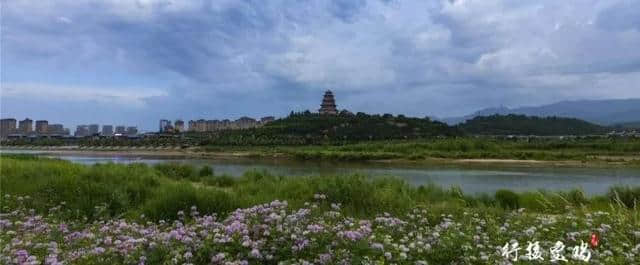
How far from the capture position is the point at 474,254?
514 cm

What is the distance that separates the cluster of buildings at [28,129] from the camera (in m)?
163

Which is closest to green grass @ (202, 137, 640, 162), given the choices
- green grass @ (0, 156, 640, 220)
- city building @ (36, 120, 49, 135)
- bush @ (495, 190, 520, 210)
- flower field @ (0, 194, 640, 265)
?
bush @ (495, 190, 520, 210)

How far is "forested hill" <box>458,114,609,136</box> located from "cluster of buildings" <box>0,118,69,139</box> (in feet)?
418

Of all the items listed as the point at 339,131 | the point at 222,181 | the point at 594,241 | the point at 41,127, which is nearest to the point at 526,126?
the point at 339,131

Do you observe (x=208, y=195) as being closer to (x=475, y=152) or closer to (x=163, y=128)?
(x=475, y=152)

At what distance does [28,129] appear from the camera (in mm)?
176500

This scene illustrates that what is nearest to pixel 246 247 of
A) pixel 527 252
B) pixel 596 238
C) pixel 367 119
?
pixel 527 252

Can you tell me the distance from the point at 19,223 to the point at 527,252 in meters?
6.02

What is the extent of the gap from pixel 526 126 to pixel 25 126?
15427 centimetres

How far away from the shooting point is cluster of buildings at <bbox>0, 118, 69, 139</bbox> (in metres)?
163

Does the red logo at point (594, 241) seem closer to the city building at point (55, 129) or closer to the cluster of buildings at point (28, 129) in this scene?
the cluster of buildings at point (28, 129)

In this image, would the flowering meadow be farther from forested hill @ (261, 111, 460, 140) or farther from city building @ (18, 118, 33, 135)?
city building @ (18, 118, 33, 135)

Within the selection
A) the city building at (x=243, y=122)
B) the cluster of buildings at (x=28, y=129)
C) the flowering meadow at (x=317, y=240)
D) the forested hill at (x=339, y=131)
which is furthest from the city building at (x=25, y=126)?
the flowering meadow at (x=317, y=240)

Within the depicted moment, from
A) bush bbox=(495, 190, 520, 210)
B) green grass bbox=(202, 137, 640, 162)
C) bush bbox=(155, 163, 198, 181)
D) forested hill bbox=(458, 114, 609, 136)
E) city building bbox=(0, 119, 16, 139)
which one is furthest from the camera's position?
city building bbox=(0, 119, 16, 139)
